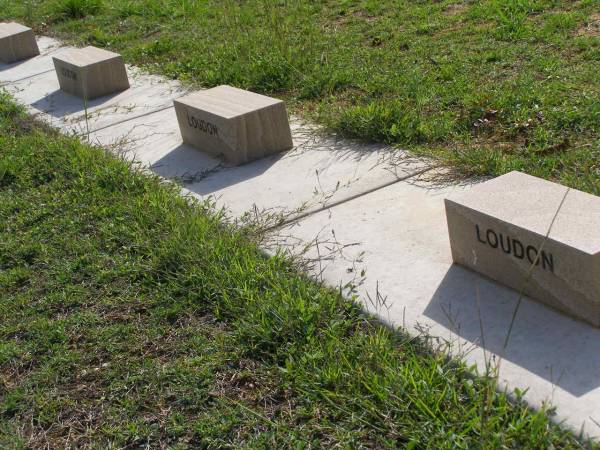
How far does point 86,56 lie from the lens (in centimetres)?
712

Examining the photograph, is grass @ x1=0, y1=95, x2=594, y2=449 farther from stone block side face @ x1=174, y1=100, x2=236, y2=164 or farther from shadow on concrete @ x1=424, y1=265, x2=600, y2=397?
stone block side face @ x1=174, y1=100, x2=236, y2=164

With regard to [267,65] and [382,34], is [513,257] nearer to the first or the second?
[267,65]

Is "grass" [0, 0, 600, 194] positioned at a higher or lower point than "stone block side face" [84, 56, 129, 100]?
lower

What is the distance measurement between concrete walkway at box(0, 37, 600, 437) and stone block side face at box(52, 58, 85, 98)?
0.36 meters

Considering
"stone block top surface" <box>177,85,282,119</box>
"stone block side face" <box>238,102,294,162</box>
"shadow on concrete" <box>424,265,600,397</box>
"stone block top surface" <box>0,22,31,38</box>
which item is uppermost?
"stone block top surface" <box>0,22,31,38</box>

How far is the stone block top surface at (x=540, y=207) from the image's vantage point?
9.91ft

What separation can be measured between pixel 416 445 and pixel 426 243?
4.54 feet

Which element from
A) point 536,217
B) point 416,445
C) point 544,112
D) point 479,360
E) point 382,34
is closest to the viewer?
point 416,445

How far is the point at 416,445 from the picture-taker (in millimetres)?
2564

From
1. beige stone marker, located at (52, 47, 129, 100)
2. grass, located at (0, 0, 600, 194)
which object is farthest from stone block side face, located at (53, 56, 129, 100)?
grass, located at (0, 0, 600, 194)

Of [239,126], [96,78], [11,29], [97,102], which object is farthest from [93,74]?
[11,29]

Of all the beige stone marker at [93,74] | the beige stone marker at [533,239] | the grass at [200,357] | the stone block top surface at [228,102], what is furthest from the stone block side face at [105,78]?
the beige stone marker at [533,239]

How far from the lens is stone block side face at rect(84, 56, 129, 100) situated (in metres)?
6.84

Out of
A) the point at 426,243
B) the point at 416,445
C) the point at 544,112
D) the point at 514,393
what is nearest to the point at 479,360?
the point at 514,393
